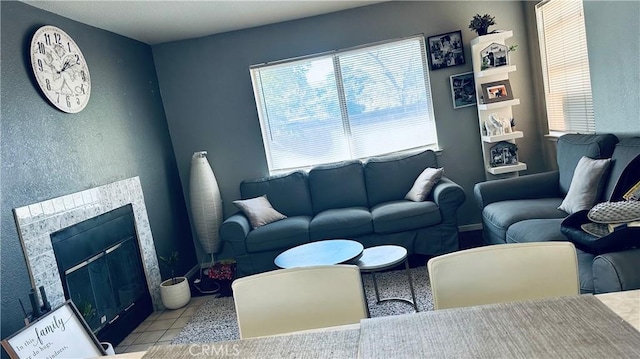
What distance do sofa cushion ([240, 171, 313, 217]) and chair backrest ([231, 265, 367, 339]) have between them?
2.84 metres

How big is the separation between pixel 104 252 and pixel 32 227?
70 centimetres

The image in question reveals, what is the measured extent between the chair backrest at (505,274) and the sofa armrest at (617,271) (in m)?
0.64

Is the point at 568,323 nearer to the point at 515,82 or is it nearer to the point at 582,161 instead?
the point at 582,161

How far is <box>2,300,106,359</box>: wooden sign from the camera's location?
1984 millimetres

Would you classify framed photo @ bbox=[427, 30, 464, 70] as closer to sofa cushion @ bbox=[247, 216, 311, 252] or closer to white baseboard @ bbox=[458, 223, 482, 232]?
white baseboard @ bbox=[458, 223, 482, 232]

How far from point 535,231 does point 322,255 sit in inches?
51.2

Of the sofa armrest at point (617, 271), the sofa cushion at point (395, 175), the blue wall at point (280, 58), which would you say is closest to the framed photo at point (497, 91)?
the blue wall at point (280, 58)

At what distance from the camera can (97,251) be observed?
120 inches

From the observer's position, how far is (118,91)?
11.9 ft

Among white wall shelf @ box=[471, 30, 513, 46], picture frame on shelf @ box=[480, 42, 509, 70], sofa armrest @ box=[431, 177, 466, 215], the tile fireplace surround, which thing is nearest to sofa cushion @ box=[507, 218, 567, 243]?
sofa armrest @ box=[431, 177, 466, 215]

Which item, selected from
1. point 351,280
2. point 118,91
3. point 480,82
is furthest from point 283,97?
point 351,280

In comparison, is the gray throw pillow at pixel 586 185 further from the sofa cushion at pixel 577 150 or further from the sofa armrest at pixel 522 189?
the sofa armrest at pixel 522 189

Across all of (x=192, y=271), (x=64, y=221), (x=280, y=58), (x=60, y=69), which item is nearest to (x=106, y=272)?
(x=64, y=221)

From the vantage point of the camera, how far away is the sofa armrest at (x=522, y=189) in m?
3.26
